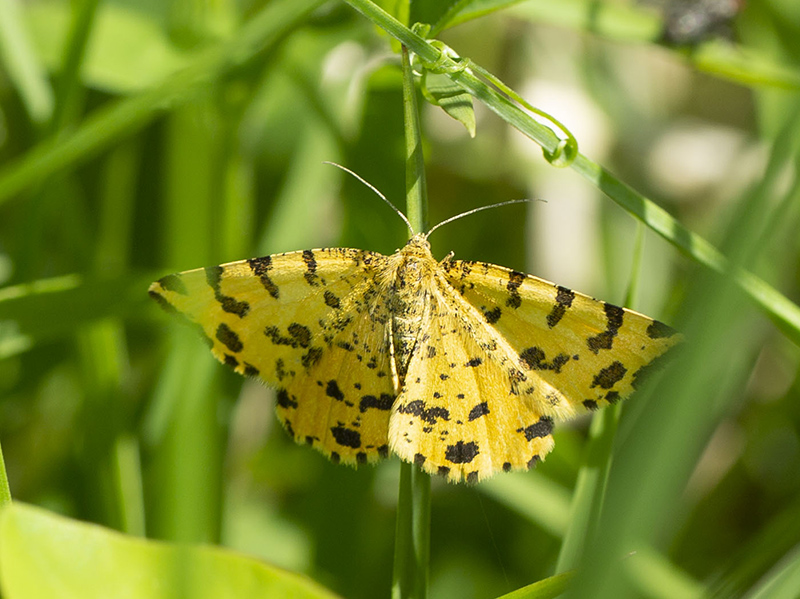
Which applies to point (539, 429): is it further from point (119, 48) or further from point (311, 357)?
point (119, 48)

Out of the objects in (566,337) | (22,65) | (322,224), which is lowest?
(566,337)

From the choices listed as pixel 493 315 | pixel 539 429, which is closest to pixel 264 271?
pixel 493 315

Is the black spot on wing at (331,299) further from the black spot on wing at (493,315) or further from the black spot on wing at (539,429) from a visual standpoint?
the black spot on wing at (539,429)

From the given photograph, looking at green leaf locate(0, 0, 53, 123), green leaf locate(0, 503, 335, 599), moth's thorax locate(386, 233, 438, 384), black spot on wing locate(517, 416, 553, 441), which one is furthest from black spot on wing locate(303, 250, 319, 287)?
green leaf locate(0, 0, 53, 123)

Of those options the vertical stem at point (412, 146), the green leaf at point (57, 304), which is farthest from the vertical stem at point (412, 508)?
the green leaf at point (57, 304)

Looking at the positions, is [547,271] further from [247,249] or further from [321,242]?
[247,249]
